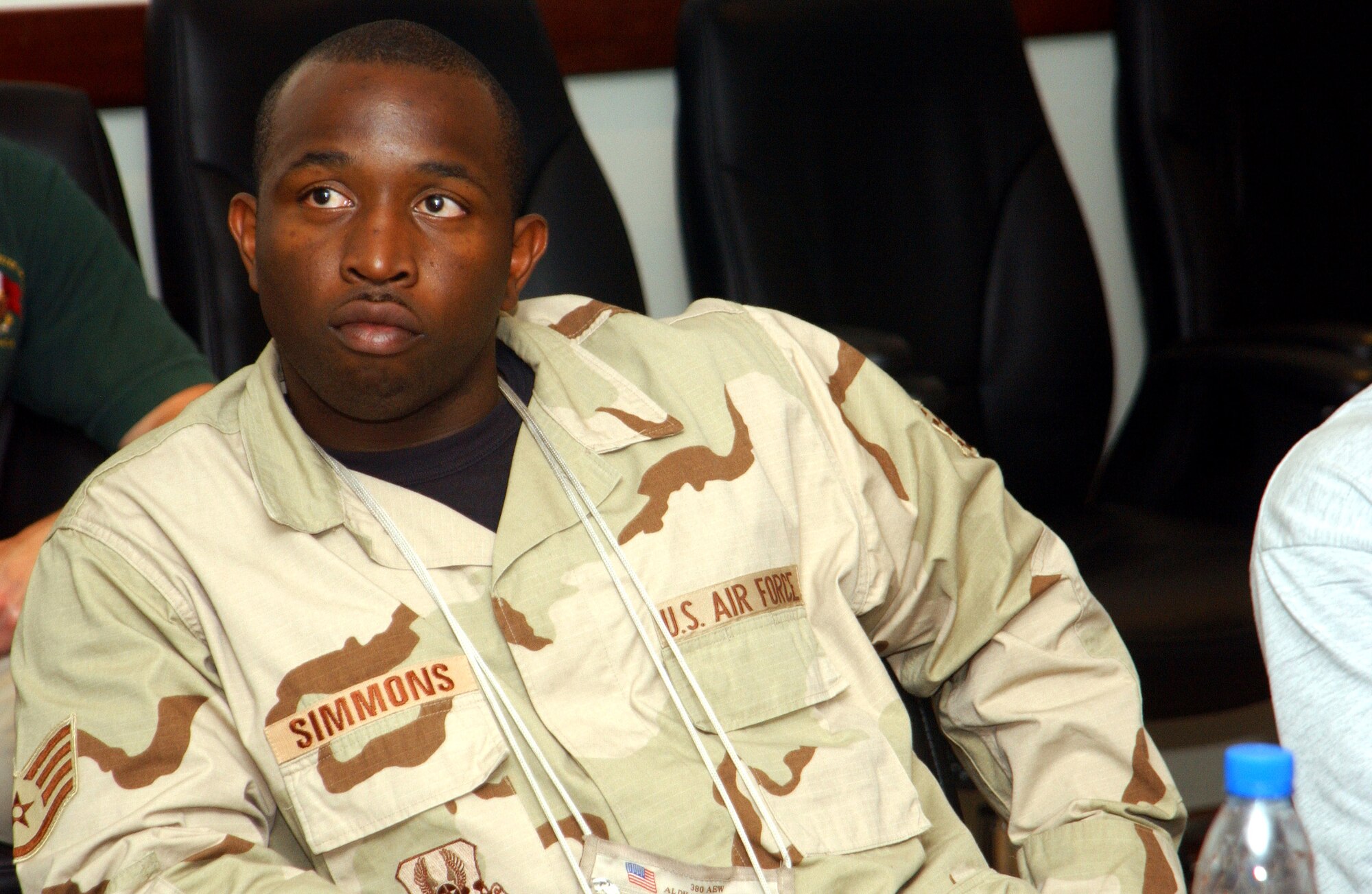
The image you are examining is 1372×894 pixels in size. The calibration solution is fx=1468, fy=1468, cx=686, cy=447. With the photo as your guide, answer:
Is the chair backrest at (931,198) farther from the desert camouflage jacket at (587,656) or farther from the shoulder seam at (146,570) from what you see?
the shoulder seam at (146,570)

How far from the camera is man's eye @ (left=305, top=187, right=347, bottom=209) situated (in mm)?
1013

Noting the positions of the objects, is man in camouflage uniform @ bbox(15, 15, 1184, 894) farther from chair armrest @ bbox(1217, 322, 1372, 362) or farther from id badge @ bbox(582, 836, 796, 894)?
chair armrest @ bbox(1217, 322, 1372, 362)

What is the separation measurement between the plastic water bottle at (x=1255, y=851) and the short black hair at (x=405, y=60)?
68 centimetres

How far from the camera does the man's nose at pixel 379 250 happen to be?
977 millimetres

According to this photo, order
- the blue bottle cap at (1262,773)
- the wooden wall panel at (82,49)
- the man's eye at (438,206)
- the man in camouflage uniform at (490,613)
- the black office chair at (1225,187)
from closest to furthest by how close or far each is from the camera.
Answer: the blue bottle cap at (1262,773) → the man in camouflage uniform at (490,613) → the man's eye at (438,206) → the wooden wall panel at (82,49) → the black office chair at (1225,187)

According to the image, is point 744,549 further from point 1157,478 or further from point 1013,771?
point 1157,478

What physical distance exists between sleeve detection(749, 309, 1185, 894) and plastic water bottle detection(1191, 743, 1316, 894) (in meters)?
0.32

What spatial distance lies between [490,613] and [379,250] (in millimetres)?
255

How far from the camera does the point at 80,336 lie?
4.64ft

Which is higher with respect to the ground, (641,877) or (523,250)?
(523,250)

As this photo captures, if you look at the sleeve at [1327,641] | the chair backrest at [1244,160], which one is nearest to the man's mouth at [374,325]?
the sleeve at [1327,641]

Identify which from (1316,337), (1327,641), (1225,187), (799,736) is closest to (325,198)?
(799,736)

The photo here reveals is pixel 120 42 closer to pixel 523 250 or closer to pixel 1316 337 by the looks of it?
pixel 523 250

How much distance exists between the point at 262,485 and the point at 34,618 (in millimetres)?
164
